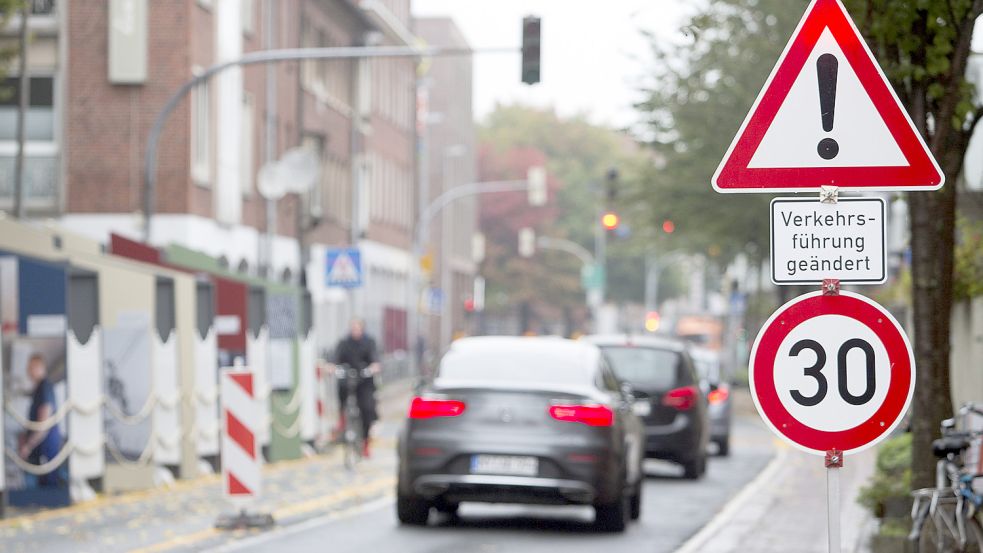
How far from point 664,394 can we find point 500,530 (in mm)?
7401

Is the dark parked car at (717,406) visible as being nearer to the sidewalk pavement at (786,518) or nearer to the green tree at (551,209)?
the sidewalk pavement at (786,518)

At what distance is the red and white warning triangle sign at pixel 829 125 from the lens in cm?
705

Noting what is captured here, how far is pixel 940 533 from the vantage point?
37.0ft

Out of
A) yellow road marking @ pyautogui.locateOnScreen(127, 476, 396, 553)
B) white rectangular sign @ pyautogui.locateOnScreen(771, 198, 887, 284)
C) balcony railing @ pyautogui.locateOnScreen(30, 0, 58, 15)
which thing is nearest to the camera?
white rectangular sign @ pyautogui.locateOnScreen(771, 198, 887, 284)

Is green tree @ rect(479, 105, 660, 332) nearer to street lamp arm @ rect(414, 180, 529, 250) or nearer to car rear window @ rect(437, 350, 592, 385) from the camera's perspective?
Result: street lamp arm @ rect(414, 180, 529, 250)

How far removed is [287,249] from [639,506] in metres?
31.3

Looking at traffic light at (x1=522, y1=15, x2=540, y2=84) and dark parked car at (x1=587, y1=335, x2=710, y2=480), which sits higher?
traffic light at (x1=522, y1=15, x2=540, y2=84)

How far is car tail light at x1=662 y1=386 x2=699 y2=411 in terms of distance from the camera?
23734 millimetres

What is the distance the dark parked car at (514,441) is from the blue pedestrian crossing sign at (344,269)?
16.9 m

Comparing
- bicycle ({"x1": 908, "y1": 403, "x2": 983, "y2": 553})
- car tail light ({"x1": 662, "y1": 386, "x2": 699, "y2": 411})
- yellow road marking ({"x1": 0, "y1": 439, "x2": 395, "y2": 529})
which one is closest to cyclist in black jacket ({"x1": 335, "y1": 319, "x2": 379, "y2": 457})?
yellow road marking ({"x1": 0, "y1": 439, "x2": 395, "y2": 529})

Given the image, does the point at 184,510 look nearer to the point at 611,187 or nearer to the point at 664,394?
the point at 664,394

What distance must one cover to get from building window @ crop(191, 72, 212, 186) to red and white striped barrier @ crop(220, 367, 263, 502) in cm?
2257

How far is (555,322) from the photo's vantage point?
119688 mm

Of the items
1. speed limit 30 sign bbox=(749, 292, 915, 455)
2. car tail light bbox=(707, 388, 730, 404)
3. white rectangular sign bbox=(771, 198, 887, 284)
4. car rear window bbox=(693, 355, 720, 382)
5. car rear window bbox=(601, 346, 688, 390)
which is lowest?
car tail light bbox=(707, 388, 730, 404)
